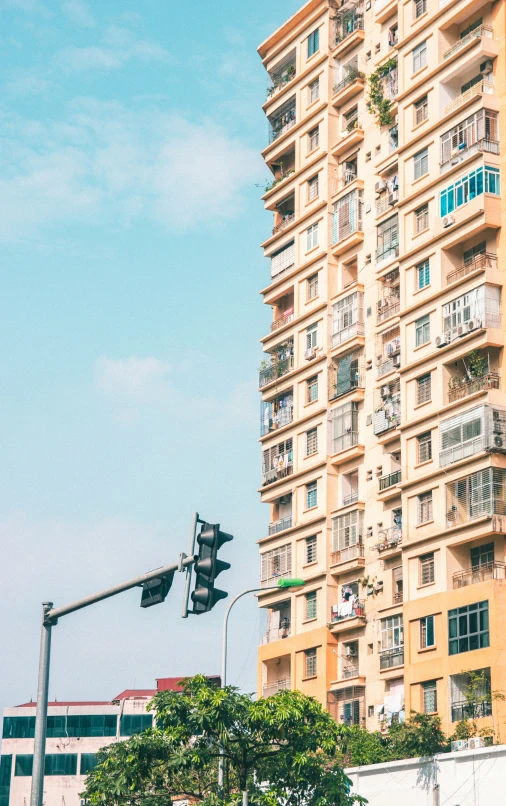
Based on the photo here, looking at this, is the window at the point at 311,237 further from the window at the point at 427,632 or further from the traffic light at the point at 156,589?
the traffic light at the point at 156,589

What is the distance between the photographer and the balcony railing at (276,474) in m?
61.0

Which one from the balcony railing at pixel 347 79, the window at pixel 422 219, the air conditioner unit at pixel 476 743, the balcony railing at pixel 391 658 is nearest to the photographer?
the air conditioner unit at pixel 476 743

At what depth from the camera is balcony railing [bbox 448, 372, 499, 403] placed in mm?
48188

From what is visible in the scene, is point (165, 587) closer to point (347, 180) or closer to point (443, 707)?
point (443, 707)

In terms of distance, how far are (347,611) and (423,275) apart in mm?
14198

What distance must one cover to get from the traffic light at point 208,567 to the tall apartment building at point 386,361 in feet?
93.2

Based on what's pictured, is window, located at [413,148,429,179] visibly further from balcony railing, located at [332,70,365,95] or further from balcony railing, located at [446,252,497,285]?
balcony railing, located at [332,70,365,95]

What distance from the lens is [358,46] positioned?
2435 inches

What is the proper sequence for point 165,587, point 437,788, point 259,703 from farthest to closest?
point 437,788
point 259,703
point 165,587

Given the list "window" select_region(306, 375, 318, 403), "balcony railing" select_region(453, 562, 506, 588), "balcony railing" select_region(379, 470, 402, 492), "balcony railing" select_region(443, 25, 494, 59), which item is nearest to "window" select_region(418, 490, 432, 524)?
"balcony railing" select_region(453, 562, 506, 588)

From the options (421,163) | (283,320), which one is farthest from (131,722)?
(421,163)

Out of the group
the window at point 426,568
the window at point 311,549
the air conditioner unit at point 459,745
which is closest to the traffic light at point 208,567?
the air conditioner unit at point 459,745

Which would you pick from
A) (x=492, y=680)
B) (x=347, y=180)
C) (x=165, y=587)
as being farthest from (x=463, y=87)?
(x=165, y=587)

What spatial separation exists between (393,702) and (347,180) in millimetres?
24006
